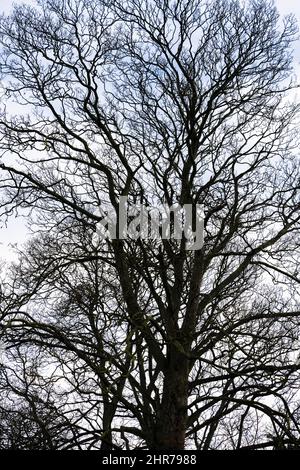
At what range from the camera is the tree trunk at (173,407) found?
24.9ft

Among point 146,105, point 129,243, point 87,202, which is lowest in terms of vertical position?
point 129,243

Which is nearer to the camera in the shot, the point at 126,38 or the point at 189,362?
the point at 189,362

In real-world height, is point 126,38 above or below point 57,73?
above

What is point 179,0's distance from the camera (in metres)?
9.30

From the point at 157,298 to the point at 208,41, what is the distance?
12.6 ft

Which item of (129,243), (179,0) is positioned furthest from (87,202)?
(179,0)

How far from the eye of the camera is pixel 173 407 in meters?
7.79

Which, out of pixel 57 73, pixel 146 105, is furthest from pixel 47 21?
pixel 146 105

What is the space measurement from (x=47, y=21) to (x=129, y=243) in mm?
3398

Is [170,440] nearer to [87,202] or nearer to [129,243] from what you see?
[129,243]

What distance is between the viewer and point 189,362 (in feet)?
27.2

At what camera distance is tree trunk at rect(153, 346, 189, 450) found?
760cm
